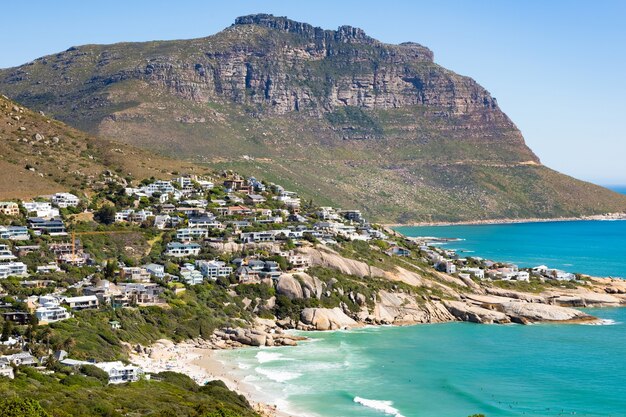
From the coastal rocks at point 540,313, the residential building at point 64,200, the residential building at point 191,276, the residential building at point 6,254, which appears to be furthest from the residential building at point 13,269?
the coastal rocks at point 540,313

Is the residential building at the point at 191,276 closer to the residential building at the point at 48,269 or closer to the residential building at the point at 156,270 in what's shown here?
the residential building at the point at 156,270

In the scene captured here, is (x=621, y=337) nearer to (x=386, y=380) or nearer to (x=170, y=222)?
(x=386, y=380)

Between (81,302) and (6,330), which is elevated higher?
(81,302)

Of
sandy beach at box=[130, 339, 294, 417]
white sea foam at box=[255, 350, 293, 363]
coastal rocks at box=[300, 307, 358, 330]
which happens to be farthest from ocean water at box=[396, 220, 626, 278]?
sandy beach at box=[130, 339, 294, 417]

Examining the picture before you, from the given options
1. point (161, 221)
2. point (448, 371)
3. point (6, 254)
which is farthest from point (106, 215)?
point (448, 371)

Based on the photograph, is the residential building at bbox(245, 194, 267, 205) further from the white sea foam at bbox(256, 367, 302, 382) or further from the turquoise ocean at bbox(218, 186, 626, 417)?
the white sea foam at bbox(256, 367, 302, 382)

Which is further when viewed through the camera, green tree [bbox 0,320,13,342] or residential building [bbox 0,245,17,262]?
residential building [bbox 0,245,17,262]

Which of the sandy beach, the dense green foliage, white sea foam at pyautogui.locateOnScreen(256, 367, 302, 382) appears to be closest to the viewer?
the dense green foliage

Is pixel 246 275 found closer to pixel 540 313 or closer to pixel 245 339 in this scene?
pixel 245 339
